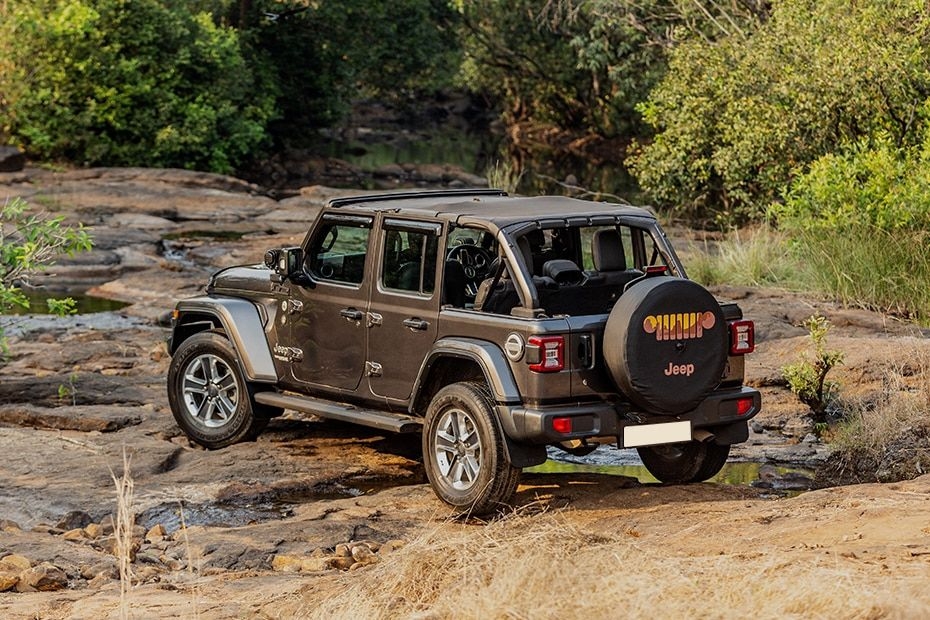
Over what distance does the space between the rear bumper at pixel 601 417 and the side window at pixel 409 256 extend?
121cm

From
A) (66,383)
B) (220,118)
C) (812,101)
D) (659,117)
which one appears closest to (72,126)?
(220,118)

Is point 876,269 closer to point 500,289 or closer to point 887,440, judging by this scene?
point 887,440

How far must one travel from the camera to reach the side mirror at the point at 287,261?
31.7ft

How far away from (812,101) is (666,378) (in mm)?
12314

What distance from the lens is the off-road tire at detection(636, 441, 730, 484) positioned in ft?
29.6

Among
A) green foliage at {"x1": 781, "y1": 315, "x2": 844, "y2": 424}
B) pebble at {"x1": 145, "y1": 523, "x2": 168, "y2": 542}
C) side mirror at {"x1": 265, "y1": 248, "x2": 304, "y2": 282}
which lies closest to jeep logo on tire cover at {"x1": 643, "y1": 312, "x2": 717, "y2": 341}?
side mirror at {"x1": 265, "y1": 248, "x2": 304, "y2": 282}

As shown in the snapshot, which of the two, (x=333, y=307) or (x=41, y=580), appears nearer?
(x=41, y=580)

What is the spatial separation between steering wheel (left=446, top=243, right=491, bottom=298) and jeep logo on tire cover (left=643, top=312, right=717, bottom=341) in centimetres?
139

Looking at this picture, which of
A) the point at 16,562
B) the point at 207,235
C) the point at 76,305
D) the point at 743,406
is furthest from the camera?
the point at 207,235

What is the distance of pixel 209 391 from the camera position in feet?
33.9

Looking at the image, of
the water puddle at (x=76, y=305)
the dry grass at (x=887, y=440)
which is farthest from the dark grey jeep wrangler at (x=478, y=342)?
the water puddle at (x=76, y=305)

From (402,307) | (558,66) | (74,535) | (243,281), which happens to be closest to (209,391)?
(243,281)

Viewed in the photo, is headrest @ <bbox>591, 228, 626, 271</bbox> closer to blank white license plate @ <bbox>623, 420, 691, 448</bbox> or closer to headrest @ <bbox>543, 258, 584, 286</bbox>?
headrest @ <bbox>543, 258, 584, 286</bbox>

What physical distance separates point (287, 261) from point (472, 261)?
133cm
